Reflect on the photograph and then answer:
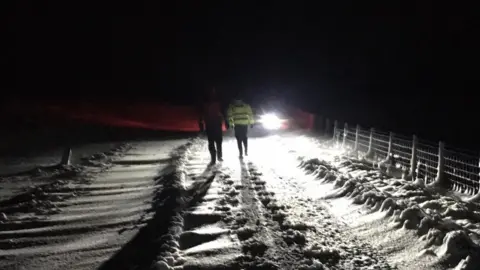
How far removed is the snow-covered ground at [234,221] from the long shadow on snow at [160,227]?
17mm

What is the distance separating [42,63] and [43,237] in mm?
65812

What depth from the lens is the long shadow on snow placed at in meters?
5.12

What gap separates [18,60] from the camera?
6222cm

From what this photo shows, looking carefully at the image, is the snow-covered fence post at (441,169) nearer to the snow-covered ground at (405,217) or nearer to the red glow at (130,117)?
the snow-covered ground at (405,217)

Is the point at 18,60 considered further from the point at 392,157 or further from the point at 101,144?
the point at 392,157

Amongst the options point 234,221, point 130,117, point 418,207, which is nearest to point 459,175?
point 418,207

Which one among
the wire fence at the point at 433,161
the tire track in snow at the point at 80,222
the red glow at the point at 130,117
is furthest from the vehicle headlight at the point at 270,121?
the tire track in snow at the point at 80,222

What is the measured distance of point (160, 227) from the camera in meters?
6.25

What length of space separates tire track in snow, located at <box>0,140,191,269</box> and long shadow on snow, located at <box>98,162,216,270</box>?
12cm

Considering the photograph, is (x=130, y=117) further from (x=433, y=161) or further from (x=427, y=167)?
(x=433, y=161)

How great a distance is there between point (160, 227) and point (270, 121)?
20855 millimetres

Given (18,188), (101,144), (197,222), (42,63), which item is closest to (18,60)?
(42,63)

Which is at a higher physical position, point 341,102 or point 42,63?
point 42,63

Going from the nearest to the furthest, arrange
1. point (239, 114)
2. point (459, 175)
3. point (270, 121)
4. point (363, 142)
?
point (459, 175)
point (239, 114)
point (363, 142)
point (270, 121)
